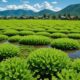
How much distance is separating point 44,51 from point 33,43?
12.9 meters

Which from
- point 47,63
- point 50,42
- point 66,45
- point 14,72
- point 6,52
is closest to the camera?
point 14,72

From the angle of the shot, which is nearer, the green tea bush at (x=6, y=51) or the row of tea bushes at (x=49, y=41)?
the green tea bush at (x=6, y=51)

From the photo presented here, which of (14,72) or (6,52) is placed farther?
(6,52)

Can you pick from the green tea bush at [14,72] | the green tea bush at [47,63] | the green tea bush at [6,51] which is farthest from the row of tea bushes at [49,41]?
the green tea bush at [14,72]

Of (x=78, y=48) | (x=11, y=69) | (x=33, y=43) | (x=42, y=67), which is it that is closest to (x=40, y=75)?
(x=42, y=67)

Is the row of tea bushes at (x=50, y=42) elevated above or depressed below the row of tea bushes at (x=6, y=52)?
below

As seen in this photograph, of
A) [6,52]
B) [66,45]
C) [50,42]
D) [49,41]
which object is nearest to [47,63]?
[6,52]

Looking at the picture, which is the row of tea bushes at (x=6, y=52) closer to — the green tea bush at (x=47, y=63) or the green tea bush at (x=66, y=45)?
the green tea bush at (x=47, y=63)

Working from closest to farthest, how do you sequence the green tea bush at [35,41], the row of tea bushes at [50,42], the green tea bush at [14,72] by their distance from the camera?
the green tea bush at [14,72] → the row of tea bushes at [50,42] → the green tea bush at [35,41]

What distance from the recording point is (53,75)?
9867mm

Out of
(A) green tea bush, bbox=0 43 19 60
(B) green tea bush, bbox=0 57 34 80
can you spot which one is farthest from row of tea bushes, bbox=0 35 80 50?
(B) green tea bush, bbox=0 57 34 80

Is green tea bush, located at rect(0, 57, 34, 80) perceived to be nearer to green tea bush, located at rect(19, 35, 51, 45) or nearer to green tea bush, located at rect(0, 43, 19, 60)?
green tea bush, located at rect(0, 43, 19, 60)

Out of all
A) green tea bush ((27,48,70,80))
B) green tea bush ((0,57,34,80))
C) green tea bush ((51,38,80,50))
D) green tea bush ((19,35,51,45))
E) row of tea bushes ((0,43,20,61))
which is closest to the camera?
green tea bush ((0,57,34,80))

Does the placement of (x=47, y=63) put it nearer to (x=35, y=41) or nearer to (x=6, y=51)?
(x=6, y=51)
